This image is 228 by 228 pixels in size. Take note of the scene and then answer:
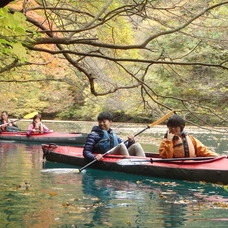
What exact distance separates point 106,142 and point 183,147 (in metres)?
1.73

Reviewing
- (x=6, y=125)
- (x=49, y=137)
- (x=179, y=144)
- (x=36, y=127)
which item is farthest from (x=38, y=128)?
(x=179, y=144)

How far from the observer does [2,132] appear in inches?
564

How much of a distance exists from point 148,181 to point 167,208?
1973 mm

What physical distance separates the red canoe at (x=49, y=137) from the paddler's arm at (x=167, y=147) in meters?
6.55

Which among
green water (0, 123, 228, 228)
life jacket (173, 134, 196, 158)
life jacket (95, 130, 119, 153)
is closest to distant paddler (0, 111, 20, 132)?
green water (0, 123, 228, 228)

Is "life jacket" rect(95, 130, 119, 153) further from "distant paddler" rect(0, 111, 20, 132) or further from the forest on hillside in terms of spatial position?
"distant paddler" rect(0, 111, 20, 132)

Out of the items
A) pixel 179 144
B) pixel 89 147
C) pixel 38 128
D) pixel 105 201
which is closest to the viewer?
pixel 105 201

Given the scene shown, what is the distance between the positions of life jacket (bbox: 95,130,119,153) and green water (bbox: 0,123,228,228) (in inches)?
20.0

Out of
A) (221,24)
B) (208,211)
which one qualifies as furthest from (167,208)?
(221,24)

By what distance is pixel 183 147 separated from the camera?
650 centimetres

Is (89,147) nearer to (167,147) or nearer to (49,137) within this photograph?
(167,147)

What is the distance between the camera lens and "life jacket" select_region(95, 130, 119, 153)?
7617mm

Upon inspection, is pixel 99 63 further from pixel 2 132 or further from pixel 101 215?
pixel 2 132

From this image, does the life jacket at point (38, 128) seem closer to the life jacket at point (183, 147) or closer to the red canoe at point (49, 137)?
the red canoe at point (49, 137)
